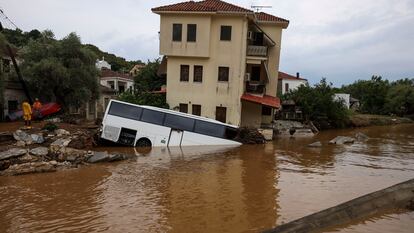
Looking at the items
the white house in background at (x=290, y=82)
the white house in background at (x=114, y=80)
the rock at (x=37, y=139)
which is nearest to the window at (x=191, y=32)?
the rock at (x=37, y=139)

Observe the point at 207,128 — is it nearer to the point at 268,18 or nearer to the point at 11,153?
the point at 11,153

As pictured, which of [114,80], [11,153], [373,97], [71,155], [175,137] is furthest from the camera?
[373,97]

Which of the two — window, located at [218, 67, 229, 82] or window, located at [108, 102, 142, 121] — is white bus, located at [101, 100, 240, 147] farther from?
window, located at [218, 67, 229, 82]

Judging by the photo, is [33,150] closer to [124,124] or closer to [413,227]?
[124,124]

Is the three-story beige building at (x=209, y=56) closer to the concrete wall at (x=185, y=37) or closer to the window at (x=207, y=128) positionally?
the concrete wall at (x=185, y=37)

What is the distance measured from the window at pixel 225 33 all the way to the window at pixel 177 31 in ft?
10.3

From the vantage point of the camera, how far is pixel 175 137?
22.9 m

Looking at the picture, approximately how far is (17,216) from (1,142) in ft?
37.1

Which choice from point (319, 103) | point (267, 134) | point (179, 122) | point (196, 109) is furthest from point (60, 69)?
point (319, 103)

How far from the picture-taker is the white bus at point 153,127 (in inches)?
880

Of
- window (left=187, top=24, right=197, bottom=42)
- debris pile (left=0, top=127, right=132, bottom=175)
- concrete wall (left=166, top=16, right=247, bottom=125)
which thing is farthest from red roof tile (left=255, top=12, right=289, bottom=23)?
debris pile (left=0, top=127, right=132, bottom=175)

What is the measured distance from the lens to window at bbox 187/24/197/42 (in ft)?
96.0

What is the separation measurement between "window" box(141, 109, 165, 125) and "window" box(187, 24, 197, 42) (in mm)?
8957

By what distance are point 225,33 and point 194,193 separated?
19.8 m
